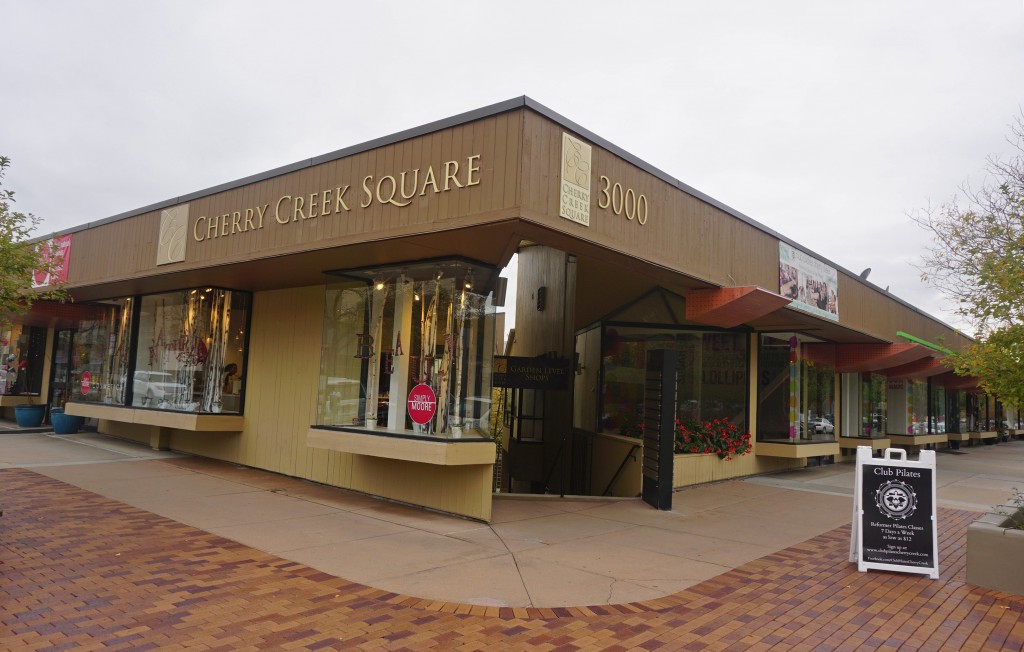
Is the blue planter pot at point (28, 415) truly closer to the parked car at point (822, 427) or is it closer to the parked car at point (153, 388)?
the parked car at point (153, 388)

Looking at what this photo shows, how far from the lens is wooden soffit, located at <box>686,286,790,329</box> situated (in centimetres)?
986

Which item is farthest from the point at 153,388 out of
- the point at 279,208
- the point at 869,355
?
the point at 869,355

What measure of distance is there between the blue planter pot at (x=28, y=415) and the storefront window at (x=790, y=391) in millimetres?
16949

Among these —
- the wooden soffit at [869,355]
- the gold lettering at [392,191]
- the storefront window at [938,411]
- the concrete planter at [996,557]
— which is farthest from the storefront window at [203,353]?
the storefront window at [938,411]

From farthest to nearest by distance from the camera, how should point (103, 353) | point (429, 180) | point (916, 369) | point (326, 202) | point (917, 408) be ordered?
point (917, 408)
point (916, 369)
point (103, 353)
point (326, 202)
point (429, 180)

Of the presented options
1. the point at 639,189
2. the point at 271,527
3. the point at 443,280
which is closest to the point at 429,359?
the point at 443,280

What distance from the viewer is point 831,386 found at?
16641 mm

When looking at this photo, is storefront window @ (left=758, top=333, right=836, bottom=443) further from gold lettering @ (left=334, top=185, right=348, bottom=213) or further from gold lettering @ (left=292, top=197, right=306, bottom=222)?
gold lettering @ (left=292, top=197, right=306, bottom=222)

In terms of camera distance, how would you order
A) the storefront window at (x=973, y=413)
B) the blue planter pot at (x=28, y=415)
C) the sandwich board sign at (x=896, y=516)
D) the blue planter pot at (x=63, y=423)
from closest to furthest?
the sandwich board sign at (x=896, y=516), the blue planter pot at (x=63, y=423), the blue planter pot at (x=28, y=415), the storefront window at (x=973, y=413)

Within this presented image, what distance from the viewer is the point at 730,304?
32.5ft

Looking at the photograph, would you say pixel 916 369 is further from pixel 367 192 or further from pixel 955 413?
pixel 367 192

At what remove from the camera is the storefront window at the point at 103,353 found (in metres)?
13.7

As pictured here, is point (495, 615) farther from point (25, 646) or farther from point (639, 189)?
point (639, 189)

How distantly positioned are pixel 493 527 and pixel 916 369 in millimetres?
16821
